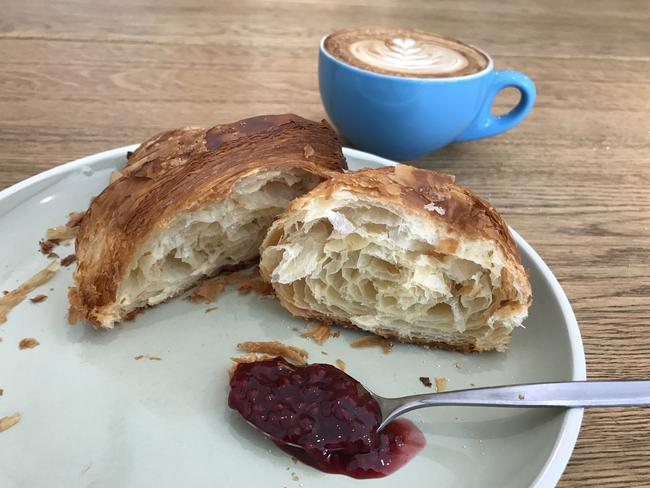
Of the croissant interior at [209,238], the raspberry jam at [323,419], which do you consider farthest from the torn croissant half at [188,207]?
the raspberry jam at [323,419]

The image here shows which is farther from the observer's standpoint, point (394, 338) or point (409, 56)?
point (409, 56)

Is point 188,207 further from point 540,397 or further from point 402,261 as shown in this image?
point 540,397

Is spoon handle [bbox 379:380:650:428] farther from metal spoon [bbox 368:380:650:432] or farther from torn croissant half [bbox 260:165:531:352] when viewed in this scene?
torn croissant half [bbox 260:165:531:352]

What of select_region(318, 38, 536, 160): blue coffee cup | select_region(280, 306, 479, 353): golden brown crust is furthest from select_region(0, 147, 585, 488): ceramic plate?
select_region(318, 38, 536, 160): blue coffee cup

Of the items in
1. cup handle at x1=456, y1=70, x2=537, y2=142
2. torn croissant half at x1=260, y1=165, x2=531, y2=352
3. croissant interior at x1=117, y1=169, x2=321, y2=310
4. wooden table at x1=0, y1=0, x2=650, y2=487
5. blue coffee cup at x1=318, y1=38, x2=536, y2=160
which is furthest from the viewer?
cup handle at x1=456, y1=70, x2=537, y2=142

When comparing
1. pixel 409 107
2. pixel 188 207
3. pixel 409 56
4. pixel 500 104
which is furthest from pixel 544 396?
pixel 500 104

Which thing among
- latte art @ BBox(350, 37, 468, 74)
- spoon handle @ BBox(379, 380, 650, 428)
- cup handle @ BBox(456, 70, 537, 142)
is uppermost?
latte art @ BBox(350, 37, 468, 74)
